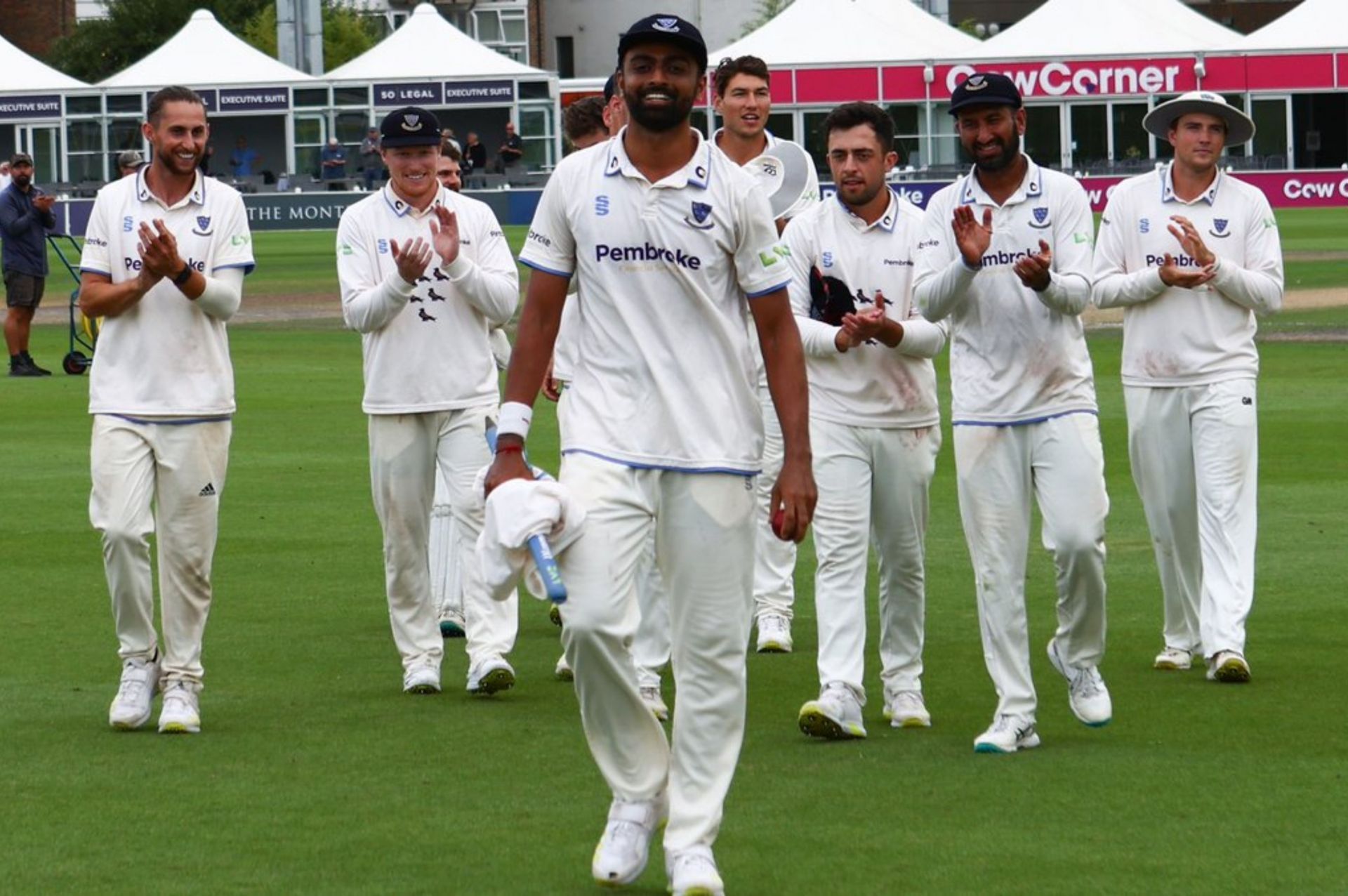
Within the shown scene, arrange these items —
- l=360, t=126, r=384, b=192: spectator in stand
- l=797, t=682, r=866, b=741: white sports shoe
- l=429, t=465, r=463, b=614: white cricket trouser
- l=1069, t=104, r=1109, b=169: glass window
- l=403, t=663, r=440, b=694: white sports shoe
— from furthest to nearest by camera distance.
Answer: l=1069, t=104, r=1109, b=169: glass window → l=360, t=126, r=384, b=192: spectator in stand → l=429, t=465, r=463, b=614: white cricket trouser → l=403, t=663, r=440, b=694: white sports shoe → l=797, t=682, r=866, b=741: white sports shoe

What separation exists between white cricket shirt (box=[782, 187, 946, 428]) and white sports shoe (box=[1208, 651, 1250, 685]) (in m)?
1.64

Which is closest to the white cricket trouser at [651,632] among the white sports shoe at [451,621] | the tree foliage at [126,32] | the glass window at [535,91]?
the white sports shoe at [451,621]

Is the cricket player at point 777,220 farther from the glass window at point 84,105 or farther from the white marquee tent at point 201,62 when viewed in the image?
the glass window at point 84,105

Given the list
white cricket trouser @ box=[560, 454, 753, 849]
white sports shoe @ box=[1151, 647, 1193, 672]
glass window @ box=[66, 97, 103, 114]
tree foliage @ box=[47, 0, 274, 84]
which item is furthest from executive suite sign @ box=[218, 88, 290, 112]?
white cricket trouser @ box=[560, 454, 753, 849]

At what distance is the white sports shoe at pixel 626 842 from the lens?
6.42 m

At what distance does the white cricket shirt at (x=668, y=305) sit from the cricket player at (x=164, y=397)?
8.63 ft

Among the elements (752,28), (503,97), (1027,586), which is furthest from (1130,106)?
(1027,586)

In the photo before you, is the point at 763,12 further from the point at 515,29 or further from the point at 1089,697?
the point at 1089,697

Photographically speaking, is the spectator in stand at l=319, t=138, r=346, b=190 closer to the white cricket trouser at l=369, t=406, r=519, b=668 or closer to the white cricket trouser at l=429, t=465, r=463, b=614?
the white cricket trouser at l=429, t=465, r=463, b=614

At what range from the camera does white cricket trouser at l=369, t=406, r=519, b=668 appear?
9.66 metres

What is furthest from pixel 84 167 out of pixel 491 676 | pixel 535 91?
pixel 491 676

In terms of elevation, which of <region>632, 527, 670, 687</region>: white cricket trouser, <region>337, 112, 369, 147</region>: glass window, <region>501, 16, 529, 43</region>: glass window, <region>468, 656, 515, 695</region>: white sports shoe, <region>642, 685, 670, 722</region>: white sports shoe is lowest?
<region>642, 685, 670, 722</region>: white sports shoe

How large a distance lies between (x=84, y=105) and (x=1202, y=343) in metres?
57.6

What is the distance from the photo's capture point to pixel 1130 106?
61.6m
